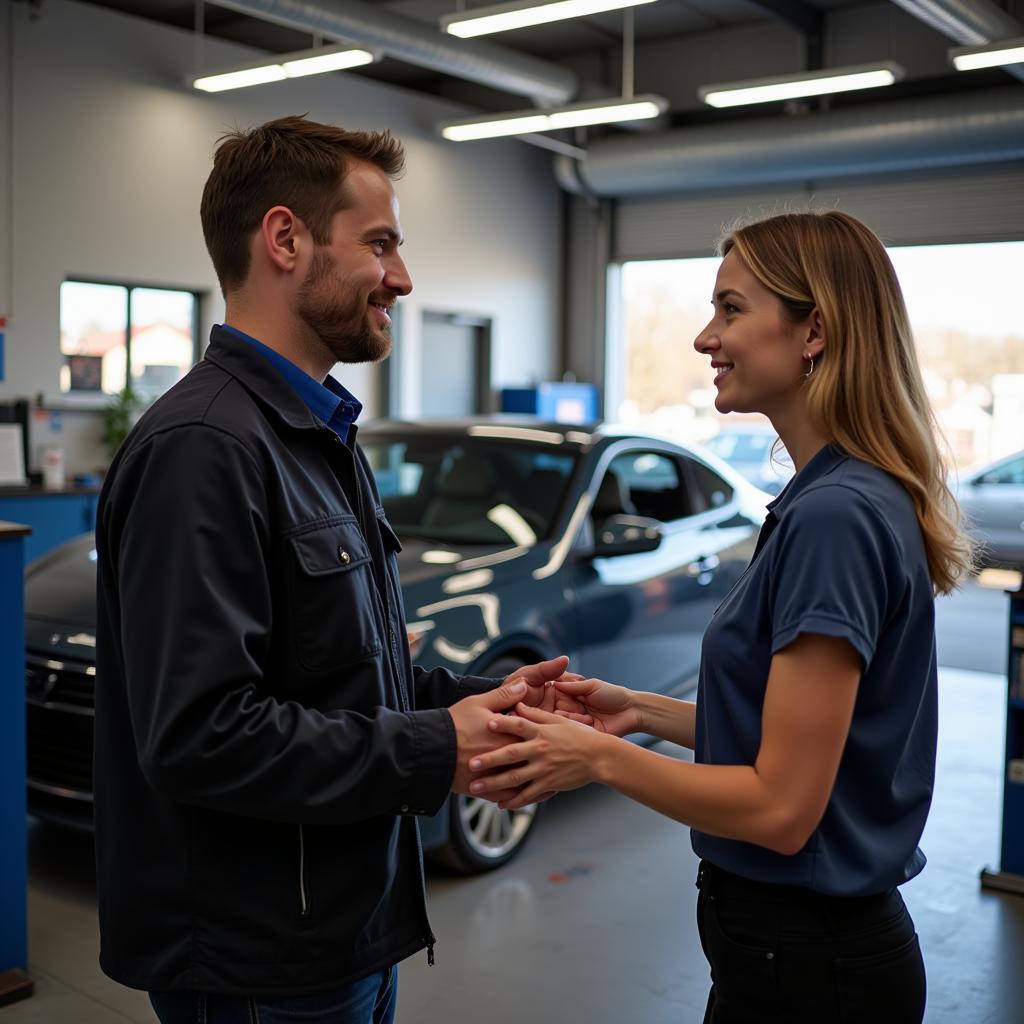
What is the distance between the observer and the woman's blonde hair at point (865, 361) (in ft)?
4.98

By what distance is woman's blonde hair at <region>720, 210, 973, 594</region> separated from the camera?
1.52 meters

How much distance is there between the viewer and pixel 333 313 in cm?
155

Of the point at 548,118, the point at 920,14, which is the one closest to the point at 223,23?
the point at 548,118

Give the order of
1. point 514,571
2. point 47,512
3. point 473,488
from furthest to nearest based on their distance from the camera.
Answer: point 47,512, point 473,488, point 514,571

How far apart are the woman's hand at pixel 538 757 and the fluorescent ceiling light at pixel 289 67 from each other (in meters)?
7.71

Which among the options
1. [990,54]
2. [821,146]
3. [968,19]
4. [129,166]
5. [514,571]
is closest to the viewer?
[514,571]

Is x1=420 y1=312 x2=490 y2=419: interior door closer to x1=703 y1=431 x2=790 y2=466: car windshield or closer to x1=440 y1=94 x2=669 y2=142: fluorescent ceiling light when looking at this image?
x1=440 y1=94 x2=669 y2=142: fluorescent ceiling light

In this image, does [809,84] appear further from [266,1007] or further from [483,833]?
[266,1007]

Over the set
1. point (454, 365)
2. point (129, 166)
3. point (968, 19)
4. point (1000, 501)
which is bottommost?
point (1000, 501)

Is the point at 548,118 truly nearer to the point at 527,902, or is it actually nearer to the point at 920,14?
the point at 920,14

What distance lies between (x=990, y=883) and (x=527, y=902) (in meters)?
1.61

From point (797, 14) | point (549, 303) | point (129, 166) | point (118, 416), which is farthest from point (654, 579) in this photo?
point (549, 303)

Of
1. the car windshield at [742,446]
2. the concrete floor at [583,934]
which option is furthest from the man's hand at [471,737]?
the car windshield at [742,446]

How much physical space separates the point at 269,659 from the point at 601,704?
2.32ft
